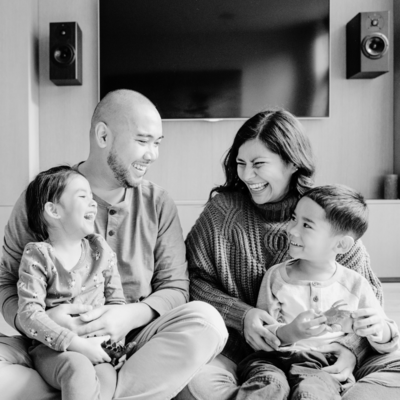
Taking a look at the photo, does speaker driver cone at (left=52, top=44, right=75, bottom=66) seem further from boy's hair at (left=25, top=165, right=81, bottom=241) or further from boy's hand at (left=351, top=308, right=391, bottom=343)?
boy's hand at (left=351, top=308, right=391, bottom=343)

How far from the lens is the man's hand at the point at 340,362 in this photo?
134 cm

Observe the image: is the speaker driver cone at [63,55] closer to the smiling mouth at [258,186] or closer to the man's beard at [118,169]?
the man's beard at [118,169]

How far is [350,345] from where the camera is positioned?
4.67 ft

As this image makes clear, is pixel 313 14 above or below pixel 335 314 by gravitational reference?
above

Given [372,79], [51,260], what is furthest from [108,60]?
[51,260]

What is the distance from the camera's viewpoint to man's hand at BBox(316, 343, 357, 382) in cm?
134

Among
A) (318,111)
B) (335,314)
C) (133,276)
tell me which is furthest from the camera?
(318,111)

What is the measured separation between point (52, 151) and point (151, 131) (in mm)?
2779

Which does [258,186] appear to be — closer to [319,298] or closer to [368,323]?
[319,298]

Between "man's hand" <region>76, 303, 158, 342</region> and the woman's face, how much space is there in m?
0.50

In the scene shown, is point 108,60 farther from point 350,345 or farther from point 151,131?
point 350,345

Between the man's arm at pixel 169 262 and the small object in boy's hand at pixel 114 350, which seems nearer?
the small object in boy's hand at pixel 114 350

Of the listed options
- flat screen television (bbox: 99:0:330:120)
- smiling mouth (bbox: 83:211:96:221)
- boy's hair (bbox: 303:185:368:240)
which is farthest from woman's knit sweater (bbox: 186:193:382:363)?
flat screen television (bbox: 99:0:330:120)

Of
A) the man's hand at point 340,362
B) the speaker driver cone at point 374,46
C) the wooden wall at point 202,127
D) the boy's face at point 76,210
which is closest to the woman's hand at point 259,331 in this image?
the man's hand at point 340,362
